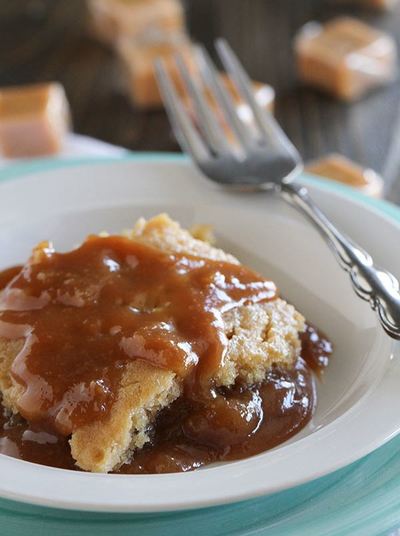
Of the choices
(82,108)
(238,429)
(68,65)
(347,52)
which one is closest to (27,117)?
(82,108)

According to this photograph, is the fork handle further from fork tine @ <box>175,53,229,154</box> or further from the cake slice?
fork tine @ <box>175,53,229,154</box>

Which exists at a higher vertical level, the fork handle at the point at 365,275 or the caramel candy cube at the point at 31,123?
the fork handle at the point at 365,275

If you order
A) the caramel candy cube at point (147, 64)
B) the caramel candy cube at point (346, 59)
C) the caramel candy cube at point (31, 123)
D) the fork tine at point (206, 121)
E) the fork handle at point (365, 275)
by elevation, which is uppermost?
the fork handle at point (365, 275)

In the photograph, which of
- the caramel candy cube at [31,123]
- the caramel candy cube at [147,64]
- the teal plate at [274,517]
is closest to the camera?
the teal plate at [274,517]

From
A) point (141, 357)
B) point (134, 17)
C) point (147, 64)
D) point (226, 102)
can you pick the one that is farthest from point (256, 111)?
point (134, 17)

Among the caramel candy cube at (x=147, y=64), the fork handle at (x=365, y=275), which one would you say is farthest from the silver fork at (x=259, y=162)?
the caramel candy cube at (x=147, y=64)

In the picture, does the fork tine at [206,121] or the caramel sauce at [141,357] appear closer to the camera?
the caramel sauce at [141,357]

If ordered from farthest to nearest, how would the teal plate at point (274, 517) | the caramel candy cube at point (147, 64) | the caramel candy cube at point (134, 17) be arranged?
the caramel candy cube at point (134, 17), the caramel candy cube at point (147, 64), the teal plate at point (274, 517)

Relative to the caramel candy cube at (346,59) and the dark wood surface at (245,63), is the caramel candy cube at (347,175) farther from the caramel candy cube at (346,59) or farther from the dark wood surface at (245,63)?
the caramel candy cube at (346,59)
